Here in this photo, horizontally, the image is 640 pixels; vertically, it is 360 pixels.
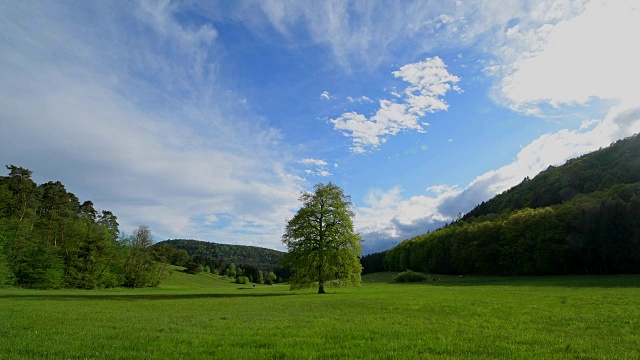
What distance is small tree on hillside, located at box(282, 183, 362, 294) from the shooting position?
5047cm

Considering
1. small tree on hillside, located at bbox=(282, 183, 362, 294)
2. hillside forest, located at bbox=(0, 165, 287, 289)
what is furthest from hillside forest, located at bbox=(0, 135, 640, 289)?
small tree on hillside, located at bbox=(282, 183, 362, 294)

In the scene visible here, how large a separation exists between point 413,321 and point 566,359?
26.6 feet

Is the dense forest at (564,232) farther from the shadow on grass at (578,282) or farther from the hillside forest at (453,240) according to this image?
the shadow on grass at (578,282)

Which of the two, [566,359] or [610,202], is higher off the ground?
[610,202]

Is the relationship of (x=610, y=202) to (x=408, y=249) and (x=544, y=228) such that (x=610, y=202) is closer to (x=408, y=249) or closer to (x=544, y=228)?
(x=544, y=228)

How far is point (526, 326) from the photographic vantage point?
14.7 meters

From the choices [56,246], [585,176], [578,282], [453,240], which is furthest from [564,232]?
[56,246]

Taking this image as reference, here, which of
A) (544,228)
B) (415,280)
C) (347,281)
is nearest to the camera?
(347,281)

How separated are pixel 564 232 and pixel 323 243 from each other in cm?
5970

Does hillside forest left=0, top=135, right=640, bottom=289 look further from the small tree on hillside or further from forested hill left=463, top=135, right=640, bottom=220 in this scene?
the small tree on hillside

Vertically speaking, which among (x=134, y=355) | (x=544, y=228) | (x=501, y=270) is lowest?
(x=134, y=355)

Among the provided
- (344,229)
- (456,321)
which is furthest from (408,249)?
(456,321)

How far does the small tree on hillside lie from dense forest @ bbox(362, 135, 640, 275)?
53278 millimetres

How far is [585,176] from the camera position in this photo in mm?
119688
